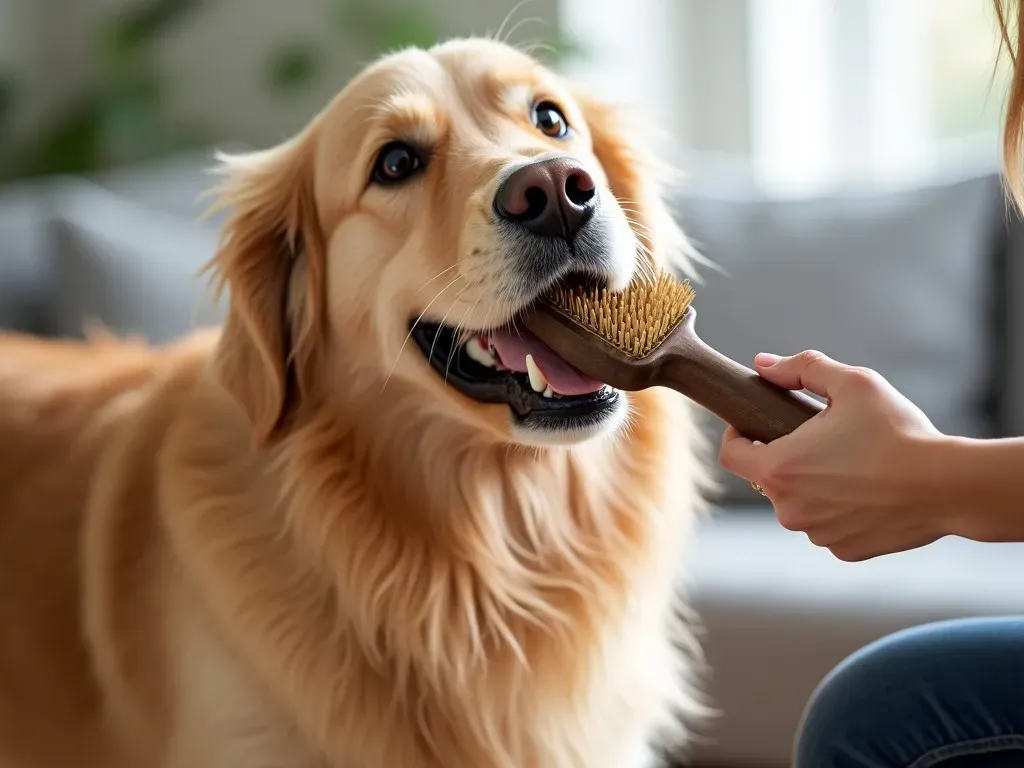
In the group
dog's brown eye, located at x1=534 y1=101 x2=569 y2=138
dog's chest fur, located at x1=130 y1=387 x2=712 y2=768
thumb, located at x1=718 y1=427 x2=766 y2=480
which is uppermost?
dog's brown eye, located at x1=534 y1=101 x2=569 y2=138

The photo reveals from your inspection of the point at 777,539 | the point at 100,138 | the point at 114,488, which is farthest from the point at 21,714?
the point at 100,138

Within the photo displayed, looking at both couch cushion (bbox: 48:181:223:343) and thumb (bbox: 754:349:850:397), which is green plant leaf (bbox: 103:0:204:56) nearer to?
couch cushion (bbox: 48:181:223:343)

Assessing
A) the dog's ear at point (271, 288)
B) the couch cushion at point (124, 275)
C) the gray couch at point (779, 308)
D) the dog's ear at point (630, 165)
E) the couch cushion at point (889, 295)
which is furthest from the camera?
the couch cushion at point (124, 275)

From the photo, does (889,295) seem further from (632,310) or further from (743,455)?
(743,455)

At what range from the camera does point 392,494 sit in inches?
55.9

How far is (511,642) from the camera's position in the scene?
4.58 ft

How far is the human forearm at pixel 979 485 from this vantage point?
0.87 metres

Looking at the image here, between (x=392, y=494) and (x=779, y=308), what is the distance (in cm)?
124

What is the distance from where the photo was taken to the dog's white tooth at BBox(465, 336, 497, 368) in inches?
51.6

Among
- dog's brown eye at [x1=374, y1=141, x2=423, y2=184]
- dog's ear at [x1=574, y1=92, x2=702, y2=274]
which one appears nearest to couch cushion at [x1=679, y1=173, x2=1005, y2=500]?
dog's ear at [x1=574, y1=92, x2=702, y2=274]

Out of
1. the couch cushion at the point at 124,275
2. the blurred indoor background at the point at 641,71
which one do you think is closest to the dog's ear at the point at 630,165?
the couch cushion at the point at 124,275

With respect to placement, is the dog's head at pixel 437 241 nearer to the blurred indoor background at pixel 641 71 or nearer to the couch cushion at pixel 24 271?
the couch cushion at pixel 24 271

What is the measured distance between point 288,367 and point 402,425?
0.60 ft

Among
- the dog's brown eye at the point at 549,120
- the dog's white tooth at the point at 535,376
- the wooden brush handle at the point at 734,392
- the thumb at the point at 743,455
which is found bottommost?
the dog's white tooth at the point at 535,376
